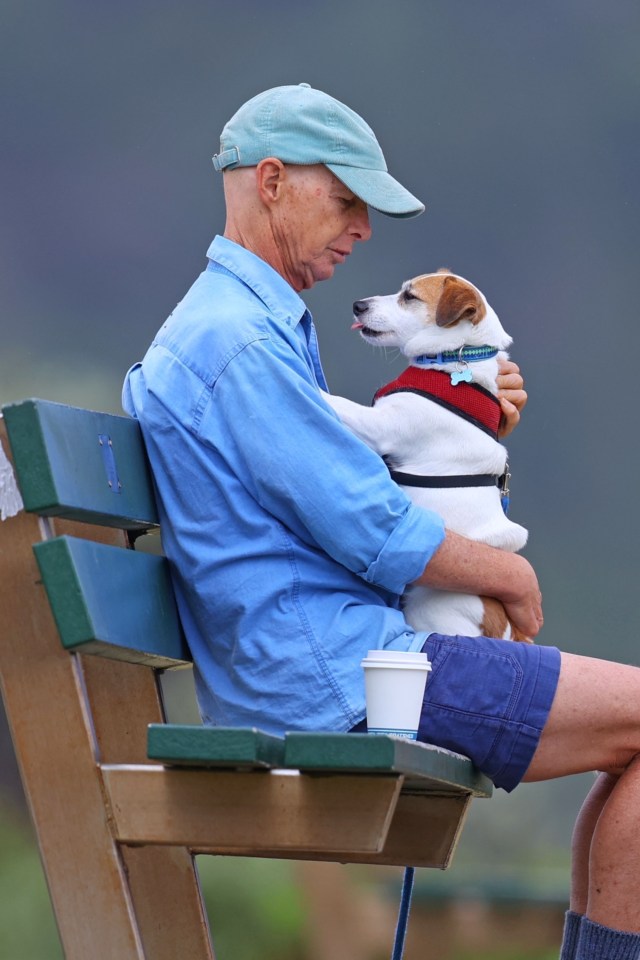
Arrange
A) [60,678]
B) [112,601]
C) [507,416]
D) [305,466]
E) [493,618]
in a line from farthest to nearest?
[507,416] < [493,618] < [305,466] < [112,601] < [60,678]

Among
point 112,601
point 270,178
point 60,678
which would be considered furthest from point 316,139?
point 60,678

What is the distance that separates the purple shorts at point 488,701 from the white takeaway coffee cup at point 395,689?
16 cm

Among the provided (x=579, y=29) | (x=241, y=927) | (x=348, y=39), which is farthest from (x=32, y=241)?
(x=241, y=927)

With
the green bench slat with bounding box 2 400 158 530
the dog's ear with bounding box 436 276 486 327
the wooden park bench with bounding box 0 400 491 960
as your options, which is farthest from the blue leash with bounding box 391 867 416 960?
the dog's ear with bounding box 436 276 486 327

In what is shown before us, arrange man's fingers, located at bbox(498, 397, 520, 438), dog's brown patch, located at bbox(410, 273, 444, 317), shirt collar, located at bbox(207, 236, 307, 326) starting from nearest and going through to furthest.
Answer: shirt collar, located at bbox(207, 236, 307, 326) < man's fingers, located at bbox(498, 397, 520, 438) < dog's brown patch, located at bbox(410, 273, 444, 317)

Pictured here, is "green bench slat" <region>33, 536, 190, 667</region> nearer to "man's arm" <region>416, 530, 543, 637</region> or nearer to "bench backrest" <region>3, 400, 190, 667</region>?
"bench backrest" <region>3, 400, 190, 667</region>

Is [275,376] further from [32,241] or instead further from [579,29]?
[579,29]

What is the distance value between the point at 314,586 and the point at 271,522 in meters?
0.10

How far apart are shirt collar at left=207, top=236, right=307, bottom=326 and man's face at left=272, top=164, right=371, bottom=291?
66 mm

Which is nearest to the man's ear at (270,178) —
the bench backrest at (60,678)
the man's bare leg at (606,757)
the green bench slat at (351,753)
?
Answer: the bench backrest at (60,678)

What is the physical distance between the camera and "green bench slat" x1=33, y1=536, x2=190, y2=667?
149 cm

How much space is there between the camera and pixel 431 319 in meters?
2.54

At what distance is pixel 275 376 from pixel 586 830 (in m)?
0.75

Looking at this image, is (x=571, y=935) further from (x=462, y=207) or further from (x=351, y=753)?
(x=462, y=207)
